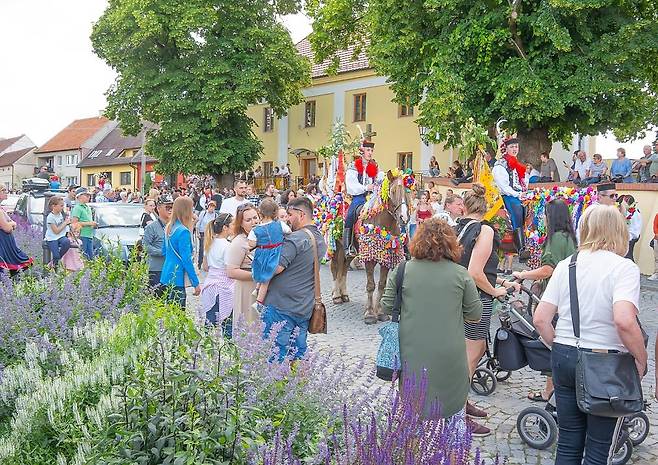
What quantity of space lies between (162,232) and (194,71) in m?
27.6

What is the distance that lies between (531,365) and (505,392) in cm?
146

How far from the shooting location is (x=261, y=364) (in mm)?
4445

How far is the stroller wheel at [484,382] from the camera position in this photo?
24.2 feet

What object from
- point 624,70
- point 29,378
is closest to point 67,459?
point 29,378

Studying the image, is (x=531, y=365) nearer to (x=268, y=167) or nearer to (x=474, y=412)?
(x=474, y=412)

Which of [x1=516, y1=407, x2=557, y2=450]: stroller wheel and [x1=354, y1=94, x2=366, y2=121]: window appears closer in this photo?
[x1=516, y1=407, x2=557, y2=450]: stroller wheel

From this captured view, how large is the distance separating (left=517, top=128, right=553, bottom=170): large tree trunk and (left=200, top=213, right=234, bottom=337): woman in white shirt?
54.5ft

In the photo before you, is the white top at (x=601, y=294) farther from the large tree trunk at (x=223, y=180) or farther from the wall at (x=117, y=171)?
the wall at (x=117, y=171)

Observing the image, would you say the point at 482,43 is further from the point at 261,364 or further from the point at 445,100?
the point at 261,364

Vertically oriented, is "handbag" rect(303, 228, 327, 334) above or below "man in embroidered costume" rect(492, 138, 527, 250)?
below

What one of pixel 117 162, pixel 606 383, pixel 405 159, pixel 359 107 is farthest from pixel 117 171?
pixel 606 383

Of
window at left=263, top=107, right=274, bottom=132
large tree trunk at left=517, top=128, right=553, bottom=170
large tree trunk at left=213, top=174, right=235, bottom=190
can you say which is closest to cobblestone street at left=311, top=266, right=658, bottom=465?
large tree trunk at left=517, top=128, right=553, bottom=170

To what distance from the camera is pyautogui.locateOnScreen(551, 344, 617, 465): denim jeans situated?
426cm

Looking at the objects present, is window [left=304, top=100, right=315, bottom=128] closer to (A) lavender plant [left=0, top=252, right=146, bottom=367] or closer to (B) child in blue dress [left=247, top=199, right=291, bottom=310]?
(A) lavender plant [left=0, top=252, right=146, bottom=367]
